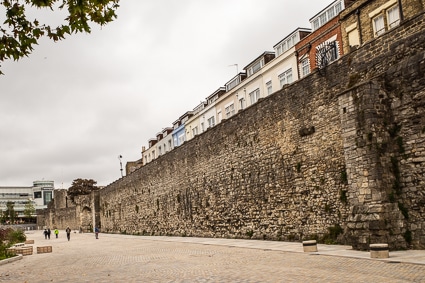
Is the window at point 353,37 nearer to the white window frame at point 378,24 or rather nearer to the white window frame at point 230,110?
the white window frame at point 378,24

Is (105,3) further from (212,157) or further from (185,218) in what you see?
(185,218)

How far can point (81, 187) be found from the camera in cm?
10794

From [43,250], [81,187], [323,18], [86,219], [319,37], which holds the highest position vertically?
[323,18]

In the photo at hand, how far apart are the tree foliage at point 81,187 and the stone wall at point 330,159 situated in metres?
77.8

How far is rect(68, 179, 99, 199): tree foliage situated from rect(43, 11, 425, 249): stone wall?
7775 centimetres

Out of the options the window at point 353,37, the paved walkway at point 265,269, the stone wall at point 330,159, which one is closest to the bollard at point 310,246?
the paved walkway at point 265,269

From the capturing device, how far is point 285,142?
72.5ft

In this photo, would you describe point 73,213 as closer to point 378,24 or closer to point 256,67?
point 256,67

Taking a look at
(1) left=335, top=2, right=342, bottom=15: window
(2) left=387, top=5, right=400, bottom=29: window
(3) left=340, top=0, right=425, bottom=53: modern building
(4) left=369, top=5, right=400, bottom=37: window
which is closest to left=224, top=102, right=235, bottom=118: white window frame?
(1) left=335, top=2, right=342, bottom=15: window

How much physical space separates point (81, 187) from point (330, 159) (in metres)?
96.2

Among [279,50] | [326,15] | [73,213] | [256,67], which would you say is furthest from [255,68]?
[73,213]

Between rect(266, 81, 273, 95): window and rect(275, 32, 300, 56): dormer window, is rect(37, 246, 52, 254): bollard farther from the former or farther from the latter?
rect(275, 32, 300, 56): dormer window

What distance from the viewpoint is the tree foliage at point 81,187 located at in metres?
107

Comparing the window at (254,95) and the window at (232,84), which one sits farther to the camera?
the window at (232,84)
